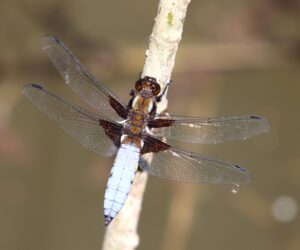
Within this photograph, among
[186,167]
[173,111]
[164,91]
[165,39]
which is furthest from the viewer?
[173,111]

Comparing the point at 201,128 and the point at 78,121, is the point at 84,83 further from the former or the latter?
the point at 201,128

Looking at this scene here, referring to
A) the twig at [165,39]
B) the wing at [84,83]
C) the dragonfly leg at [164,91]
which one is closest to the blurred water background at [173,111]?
the wing at [84,83]

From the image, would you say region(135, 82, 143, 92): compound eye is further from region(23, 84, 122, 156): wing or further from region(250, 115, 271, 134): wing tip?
region(250, 115, 271, 134): wing tip

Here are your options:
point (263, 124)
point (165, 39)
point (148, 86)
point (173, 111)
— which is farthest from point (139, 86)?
point (173, 111)

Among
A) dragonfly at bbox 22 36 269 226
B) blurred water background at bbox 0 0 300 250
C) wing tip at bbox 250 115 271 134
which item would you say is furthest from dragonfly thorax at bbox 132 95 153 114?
blurred water background at bbox 0 0 300 250

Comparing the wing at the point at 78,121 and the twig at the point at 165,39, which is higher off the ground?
the twig at the point at 165,39

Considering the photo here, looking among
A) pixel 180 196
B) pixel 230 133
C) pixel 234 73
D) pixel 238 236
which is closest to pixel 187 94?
pixel 234 73

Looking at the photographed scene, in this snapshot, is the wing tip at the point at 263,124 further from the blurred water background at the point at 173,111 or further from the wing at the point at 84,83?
the blurred water background at the point at 173,111
